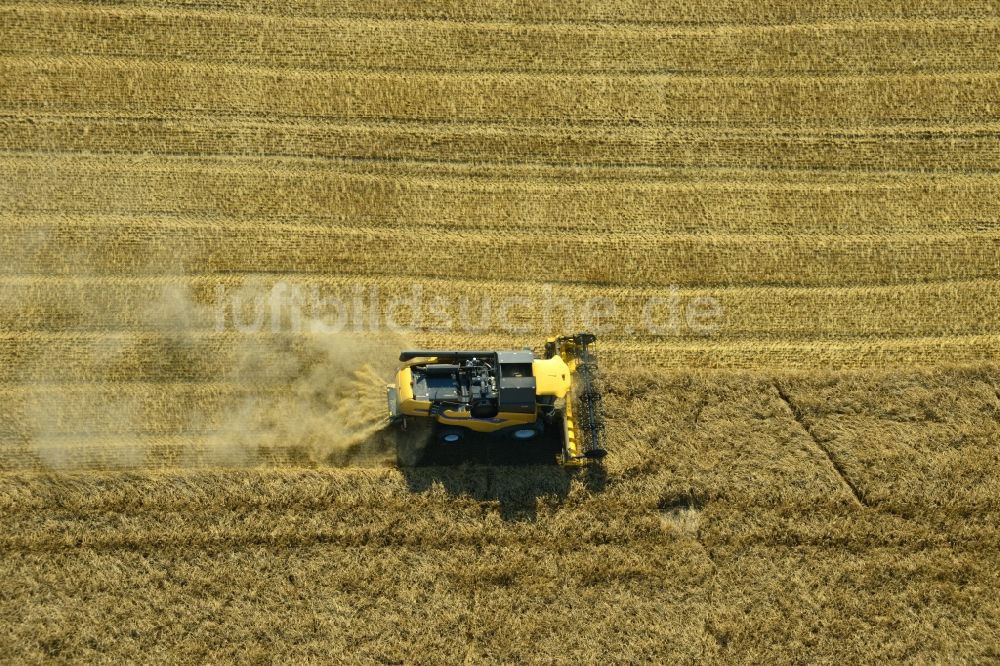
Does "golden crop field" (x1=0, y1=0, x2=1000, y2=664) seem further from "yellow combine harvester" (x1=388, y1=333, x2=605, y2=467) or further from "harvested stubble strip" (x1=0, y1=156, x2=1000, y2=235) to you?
"yellow combine harvester" (x1=388, y1=333, x2=605, y2=467)

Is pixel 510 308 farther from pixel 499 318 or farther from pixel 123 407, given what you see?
pixel 123 407

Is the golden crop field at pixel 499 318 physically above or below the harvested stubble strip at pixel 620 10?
below

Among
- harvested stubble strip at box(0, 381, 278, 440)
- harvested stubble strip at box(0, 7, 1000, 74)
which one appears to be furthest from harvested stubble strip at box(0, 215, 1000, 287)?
harvested stubble strip at box(0, 7, 1000, 74)

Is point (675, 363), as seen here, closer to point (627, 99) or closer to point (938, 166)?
point (627, 99)

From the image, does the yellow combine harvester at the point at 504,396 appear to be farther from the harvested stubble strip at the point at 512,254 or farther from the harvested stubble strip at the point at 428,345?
the harvested stubble strip at the point at 512,254

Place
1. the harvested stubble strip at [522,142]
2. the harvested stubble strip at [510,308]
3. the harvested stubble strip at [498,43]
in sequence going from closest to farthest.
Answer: the harvested stubble strip at [510,308], the harvested stubble strip at [522,142], the harvested stubble strip at [498,43]

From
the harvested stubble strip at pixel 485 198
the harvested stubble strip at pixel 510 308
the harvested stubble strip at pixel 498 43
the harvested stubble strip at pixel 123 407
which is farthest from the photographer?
the harvested stubble strip at pixel 498 43

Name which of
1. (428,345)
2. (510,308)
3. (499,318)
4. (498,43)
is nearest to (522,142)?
(498,43)

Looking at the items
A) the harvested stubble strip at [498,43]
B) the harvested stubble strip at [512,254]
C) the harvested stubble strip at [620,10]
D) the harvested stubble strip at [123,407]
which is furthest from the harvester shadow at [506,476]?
the harvested stubble strip at [620,10]
